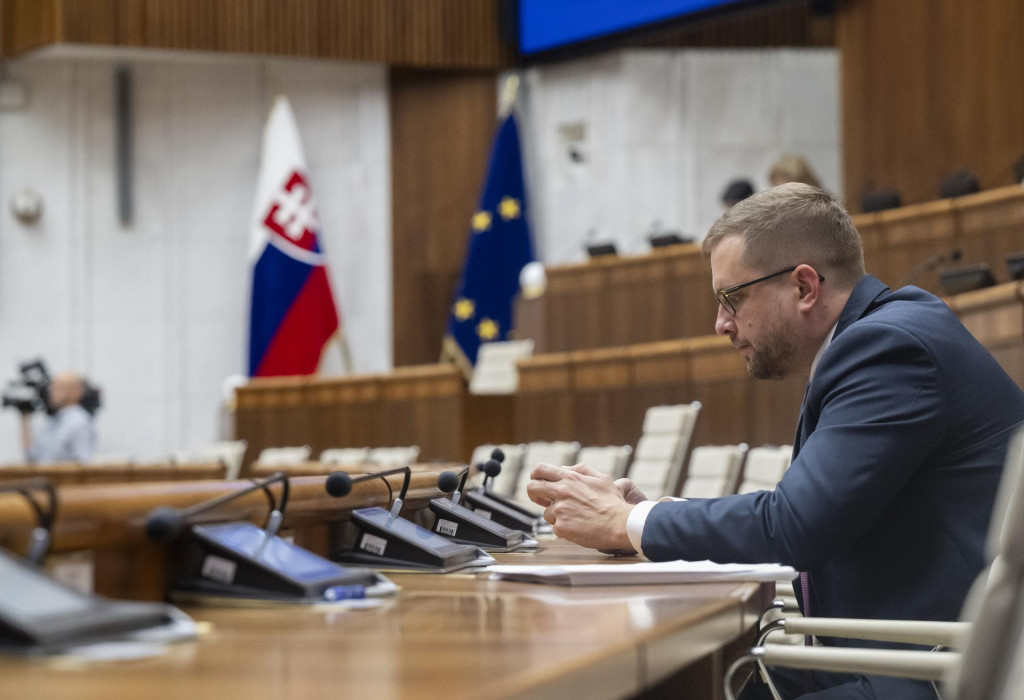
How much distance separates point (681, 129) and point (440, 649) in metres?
9.15

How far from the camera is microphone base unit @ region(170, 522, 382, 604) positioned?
3.87 feet

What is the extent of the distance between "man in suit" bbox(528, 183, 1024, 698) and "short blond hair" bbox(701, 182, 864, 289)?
7 cm

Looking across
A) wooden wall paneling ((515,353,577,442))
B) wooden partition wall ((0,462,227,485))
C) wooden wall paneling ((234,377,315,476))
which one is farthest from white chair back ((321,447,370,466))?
wooden wall paneling ((515,353,577,442))

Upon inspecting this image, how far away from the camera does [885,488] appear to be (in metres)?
1.46

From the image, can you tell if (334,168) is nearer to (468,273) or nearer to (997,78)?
(468,273)

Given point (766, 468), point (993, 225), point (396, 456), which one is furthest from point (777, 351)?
point (396, 456)

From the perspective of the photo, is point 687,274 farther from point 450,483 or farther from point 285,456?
point 450,483

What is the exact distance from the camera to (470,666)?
0.85 meters

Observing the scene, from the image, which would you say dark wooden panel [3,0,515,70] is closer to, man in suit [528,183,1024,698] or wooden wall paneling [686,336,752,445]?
wooden wall paneling [686,336,752,445]

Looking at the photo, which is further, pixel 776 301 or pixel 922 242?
pixel 922 242

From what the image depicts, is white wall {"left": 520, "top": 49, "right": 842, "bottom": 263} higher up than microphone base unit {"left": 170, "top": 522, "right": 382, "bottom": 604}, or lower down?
higher up

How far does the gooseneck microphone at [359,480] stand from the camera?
4.53 feet

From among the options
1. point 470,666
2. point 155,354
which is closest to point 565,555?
point 470,666

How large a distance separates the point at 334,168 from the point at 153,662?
9.94 metres
